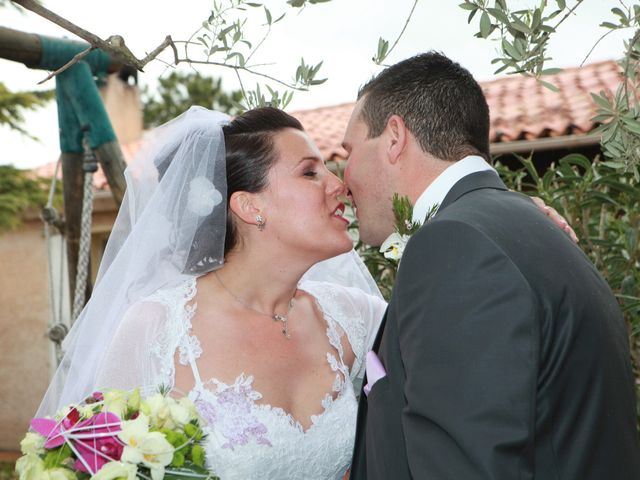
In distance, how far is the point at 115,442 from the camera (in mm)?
2014

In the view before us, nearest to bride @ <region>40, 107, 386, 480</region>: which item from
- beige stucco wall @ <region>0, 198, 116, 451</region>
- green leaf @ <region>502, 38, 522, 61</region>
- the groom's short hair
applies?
the groom's short hair

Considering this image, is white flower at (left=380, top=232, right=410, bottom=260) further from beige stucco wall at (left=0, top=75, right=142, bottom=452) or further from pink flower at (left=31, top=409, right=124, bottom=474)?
beige stucco wall at (left=0, top=75, right=142, bottom=452)

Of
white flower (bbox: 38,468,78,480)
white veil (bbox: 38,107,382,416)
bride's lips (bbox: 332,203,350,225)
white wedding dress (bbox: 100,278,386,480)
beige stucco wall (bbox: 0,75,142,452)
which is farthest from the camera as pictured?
beige stucco wall (bbox: 0,75,142,452)

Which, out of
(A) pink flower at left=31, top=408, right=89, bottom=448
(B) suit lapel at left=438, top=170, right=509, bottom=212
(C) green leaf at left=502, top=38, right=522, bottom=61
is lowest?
(A) pink flower at left=31, top=408, right=89, bottom=448

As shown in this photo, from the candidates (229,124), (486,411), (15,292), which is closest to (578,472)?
(486,411)

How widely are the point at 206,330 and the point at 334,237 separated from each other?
577mm

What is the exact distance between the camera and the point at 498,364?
1475 millimetres

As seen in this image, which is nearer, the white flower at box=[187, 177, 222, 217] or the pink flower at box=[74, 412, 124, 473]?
the pink flower at box=[74, 412, 124, 473]

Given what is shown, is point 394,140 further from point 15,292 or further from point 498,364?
point 15,292

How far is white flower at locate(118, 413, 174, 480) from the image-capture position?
1.97 m

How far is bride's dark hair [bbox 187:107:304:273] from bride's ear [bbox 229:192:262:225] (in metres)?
0.02

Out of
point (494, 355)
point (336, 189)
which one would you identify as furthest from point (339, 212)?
point (494, 355)

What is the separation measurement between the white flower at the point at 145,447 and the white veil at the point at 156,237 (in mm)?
738

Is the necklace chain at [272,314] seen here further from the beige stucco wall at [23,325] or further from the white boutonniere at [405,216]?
the beige stucco wall at [23,325]
